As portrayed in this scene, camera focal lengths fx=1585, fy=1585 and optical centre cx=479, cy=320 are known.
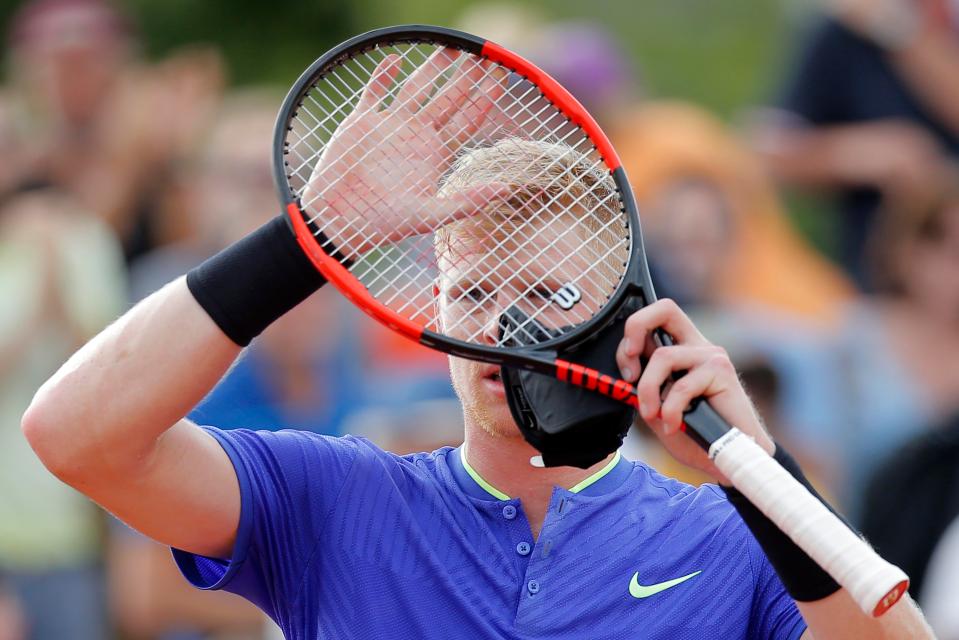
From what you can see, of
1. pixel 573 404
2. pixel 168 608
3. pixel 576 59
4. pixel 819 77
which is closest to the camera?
pixel 573 404

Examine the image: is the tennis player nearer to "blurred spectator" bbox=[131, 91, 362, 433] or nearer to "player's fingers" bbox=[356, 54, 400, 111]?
"player's fingers" bbox=[356, 54, 400, 111]

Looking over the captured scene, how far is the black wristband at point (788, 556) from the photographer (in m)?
2.63

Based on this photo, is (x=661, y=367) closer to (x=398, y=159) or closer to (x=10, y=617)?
(x=398, y=159)

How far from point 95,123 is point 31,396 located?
65.3 inches

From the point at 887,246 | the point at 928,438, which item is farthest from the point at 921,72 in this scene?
the point at 928,438

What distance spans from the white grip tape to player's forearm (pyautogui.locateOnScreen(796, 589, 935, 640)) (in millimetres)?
89

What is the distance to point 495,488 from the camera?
3.08 metres

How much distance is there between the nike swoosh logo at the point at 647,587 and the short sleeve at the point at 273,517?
1.93 feet

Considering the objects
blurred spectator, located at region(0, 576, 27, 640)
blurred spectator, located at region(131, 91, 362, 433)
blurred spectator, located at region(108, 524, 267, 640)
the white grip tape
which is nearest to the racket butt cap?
the white grip tape

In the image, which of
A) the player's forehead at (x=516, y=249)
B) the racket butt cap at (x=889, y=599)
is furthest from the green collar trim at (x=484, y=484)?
the racket butt cap at (x=889, y=599)

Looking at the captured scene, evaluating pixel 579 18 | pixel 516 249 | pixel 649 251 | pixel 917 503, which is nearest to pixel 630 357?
pixel 516 249

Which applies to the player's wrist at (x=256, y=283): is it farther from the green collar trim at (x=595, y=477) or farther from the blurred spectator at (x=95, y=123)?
the blurred spectator at (x=95, y=123)

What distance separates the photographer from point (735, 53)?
11570mm

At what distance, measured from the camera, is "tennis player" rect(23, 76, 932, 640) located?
8.98 ft
